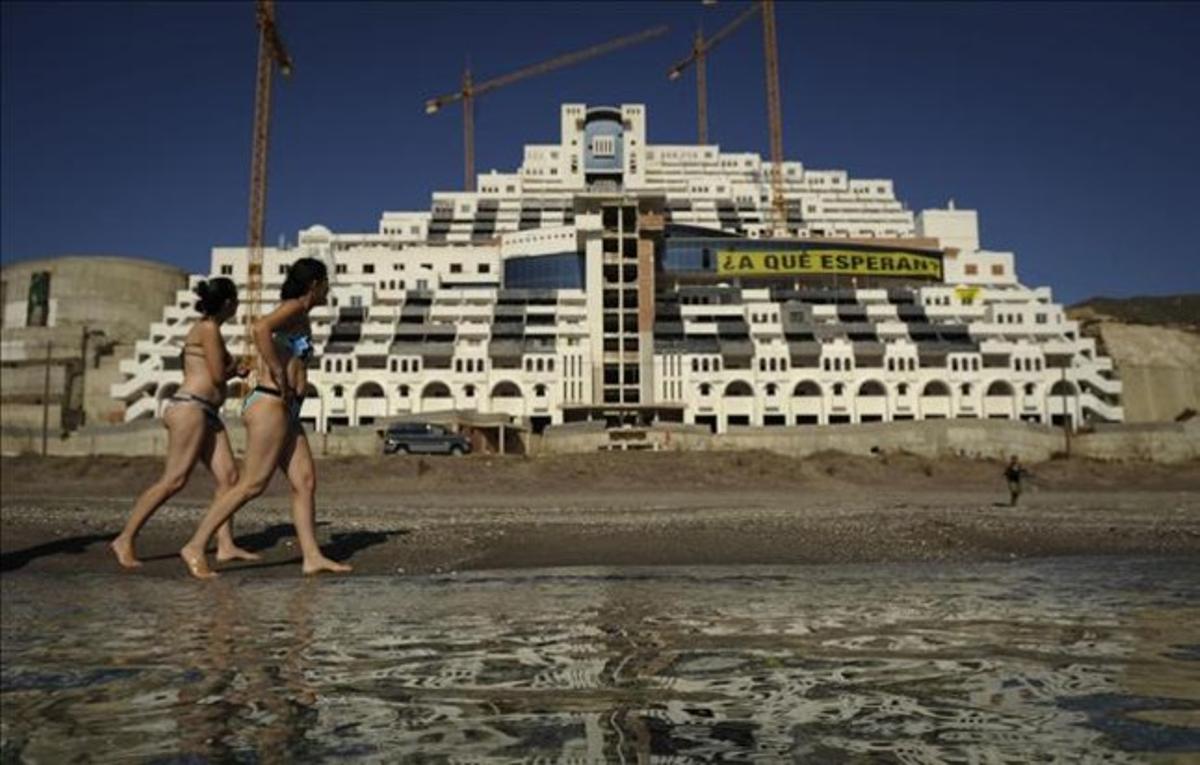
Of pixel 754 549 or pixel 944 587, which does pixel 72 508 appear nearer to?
pixel 754 549

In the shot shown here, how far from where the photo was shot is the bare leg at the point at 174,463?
720cm

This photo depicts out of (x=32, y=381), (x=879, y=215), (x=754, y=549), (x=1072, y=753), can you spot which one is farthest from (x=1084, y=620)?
(x=879, y=215)

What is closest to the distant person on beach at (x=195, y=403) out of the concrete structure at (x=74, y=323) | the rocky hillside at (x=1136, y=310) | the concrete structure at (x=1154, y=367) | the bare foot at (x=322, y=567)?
the bare foot at (x=322, y=567)

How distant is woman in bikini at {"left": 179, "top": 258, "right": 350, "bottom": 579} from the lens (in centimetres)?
661

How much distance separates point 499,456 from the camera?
36875 millimetres

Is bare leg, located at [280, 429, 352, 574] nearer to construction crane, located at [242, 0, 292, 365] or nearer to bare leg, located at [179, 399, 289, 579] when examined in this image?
bare leg, located at [179, 399, 289, 579]

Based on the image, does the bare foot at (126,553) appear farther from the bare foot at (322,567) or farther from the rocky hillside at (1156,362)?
the rocky hillside at (1156,362)

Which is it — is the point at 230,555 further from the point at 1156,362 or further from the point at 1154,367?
the point at 1156,362

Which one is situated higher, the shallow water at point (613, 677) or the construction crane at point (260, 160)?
the construction crane at point (260, 160)

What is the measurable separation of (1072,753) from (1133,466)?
40589 mm

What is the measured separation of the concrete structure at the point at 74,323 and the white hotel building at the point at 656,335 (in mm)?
10575

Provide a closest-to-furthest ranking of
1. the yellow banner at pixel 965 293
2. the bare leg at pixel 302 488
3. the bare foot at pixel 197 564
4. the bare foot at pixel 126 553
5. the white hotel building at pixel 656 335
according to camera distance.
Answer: the bare foot at pixel 197 564 < the bare leg at pixel 302 488 < the bare foot at pixel 126 553 < the white hotel building at pixel 656 335 < the yellow banner at pixel 965 293

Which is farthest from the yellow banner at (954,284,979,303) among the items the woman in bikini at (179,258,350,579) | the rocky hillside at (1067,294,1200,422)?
the woman in bikini at (179,258,350,579)

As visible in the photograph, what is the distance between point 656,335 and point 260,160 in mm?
43817
